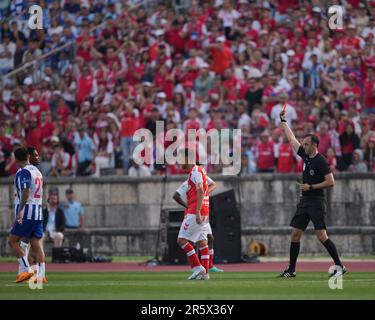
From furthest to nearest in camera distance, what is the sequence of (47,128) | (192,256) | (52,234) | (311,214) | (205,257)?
(47,128), (52,234), (205,257), (192,256), (311,214)

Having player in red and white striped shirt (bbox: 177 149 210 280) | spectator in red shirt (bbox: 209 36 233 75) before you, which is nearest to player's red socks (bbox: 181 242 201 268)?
player in red and white striped shirt (bbox: 177 149 210 280)

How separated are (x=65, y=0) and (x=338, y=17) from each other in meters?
8.36

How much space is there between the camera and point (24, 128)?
3059cm

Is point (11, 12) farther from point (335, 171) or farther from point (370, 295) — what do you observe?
point (370, 295)

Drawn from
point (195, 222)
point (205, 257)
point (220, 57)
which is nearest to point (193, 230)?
point (195, 222)

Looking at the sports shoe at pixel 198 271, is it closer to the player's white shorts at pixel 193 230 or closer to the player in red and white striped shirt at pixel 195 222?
the player in red and white striped shirt at pixel 195 222

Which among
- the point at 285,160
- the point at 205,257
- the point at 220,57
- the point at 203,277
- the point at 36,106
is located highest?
the point at 220,57

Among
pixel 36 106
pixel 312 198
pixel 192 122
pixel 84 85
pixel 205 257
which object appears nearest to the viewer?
pixel 312 198

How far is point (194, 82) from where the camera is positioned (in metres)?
30.1

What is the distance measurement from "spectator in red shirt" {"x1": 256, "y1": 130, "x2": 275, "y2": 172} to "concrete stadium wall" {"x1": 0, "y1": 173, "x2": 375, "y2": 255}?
0.27 m

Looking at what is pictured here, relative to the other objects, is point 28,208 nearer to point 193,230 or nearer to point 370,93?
point 193,230

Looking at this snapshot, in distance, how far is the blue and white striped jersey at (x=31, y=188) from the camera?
58.6ft

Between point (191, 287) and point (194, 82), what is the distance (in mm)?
13540

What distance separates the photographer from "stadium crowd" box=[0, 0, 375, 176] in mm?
27844
